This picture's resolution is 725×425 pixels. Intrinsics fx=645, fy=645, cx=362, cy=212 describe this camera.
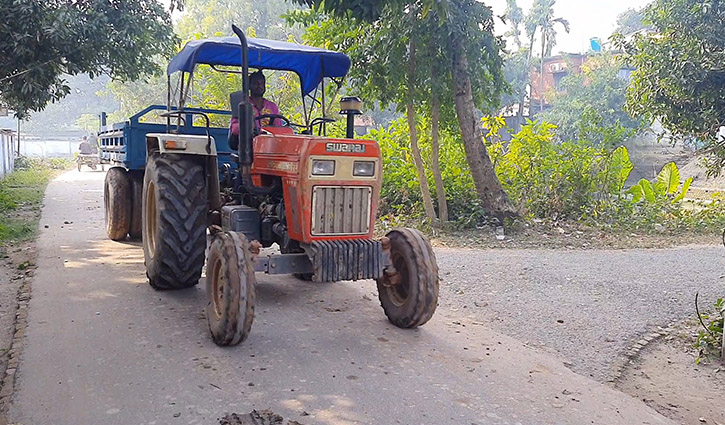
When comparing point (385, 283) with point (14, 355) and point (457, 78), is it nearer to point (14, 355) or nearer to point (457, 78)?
point (14, 355)

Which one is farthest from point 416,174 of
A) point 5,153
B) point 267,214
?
point 5,153

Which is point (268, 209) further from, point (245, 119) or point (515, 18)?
point (515, 18)

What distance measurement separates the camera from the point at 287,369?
4383mm

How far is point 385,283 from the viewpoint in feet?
17.7

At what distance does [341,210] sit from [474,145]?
6343mm

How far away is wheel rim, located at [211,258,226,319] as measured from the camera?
191 inches

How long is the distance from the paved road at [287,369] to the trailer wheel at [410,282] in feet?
0.59

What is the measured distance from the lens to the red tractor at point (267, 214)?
4.87m

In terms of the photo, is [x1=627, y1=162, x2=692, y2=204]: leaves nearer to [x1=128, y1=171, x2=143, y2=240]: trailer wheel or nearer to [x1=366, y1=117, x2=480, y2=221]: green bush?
[x1=366, y1=117, x2=480, y2=221]: green bush

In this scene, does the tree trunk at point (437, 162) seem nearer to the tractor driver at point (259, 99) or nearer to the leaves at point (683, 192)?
the tractor driver at point (259, 99)

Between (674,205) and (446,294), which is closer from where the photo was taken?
(446,294)

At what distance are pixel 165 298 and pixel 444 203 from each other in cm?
615

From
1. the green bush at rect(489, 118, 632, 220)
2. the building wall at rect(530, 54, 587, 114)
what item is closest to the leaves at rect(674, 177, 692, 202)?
the green bush at rect(489, 118, 632, 220)

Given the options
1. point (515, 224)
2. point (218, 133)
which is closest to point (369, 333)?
point (218, 133)
